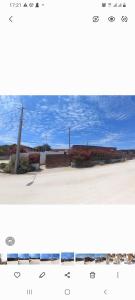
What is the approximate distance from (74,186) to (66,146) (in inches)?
3.4

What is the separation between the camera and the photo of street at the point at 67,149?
0.68 metres

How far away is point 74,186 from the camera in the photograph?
702mm

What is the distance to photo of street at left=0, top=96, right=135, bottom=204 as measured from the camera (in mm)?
685

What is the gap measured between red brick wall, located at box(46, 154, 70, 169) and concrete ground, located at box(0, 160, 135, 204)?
0.01 m
